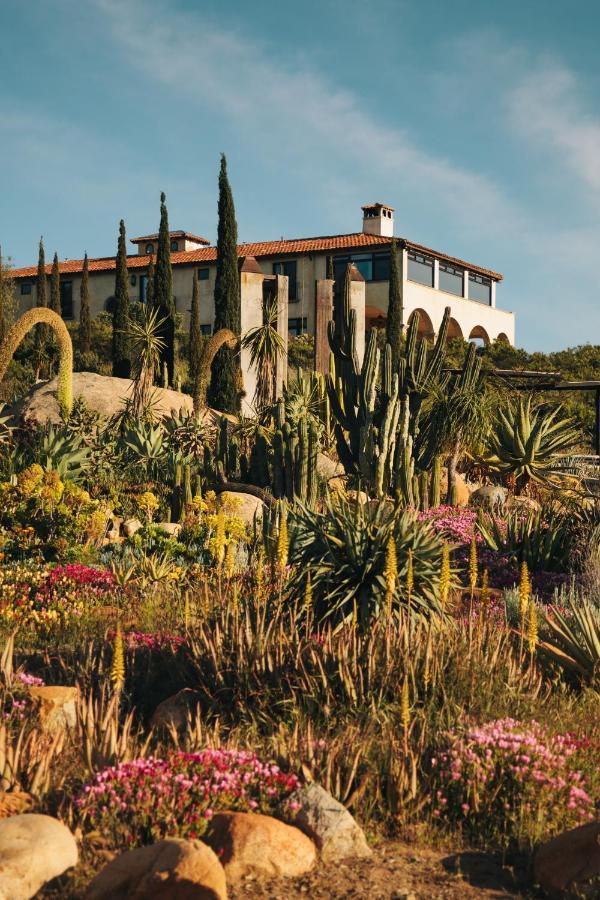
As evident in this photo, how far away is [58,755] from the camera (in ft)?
18.9

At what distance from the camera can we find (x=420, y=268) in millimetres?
51438

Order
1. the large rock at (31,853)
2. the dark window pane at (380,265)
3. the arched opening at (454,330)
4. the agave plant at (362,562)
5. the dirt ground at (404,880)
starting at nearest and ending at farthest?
the large rock at (31,853), the dirt ground at (404,880), the agave plant at (362,562), the dark window pane at (380,265), the arched opening at (454,330)

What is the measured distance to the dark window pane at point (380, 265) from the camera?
1928 inches

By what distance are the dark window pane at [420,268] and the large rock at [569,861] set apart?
46.8 m

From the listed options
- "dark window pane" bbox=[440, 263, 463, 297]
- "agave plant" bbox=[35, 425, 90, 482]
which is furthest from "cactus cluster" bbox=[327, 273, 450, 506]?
"dark window pane" bbox=[440, 263, 463, 297]

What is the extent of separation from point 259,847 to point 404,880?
70 cm

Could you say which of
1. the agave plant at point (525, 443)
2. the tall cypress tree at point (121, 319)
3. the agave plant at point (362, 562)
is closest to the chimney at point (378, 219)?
the tall cypress tree at point (121, 319)

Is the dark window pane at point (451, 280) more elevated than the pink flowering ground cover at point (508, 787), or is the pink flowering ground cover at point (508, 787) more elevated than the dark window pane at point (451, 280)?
the dark window pane at point (451, 280)

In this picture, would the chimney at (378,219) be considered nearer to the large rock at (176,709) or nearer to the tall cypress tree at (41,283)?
the tall cypress tree at (41,283)

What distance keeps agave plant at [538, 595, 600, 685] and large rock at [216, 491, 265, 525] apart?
659 cm

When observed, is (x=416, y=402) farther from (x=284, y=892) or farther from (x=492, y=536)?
(x=284, y=892)

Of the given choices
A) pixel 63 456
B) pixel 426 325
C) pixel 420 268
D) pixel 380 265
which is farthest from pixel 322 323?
pixel 426 325

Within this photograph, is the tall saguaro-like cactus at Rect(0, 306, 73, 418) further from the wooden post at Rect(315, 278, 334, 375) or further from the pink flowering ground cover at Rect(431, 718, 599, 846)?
the pink flowering ground cover at Rect(431, 718, 599, 846)

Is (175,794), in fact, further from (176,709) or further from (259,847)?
(176,709)
